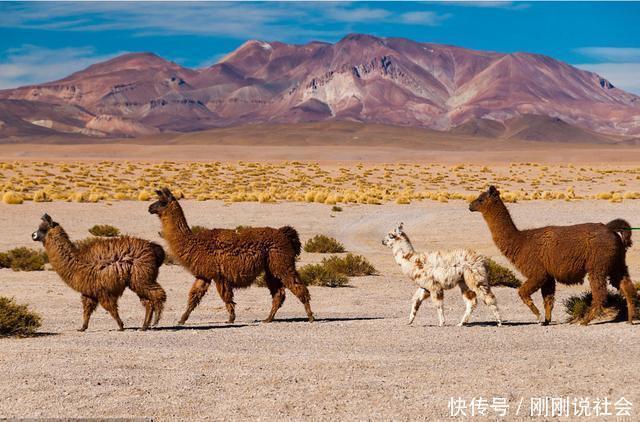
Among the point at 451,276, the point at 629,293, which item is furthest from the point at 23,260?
the point at 629,293

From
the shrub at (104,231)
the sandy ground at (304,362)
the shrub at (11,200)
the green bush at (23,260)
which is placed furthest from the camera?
the shrub at (11,200)

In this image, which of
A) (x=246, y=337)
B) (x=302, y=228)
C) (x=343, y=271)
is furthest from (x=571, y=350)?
(x=302, y=228)

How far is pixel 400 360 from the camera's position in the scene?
10.0 meters

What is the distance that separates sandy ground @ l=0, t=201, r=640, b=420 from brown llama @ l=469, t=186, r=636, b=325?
0.52 meters

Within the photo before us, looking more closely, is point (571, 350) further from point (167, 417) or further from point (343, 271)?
point (343, 271)

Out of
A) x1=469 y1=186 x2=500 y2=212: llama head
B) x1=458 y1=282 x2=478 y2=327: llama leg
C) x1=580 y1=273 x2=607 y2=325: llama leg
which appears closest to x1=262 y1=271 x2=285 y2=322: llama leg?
x1=458 y1=282 x2=478 y2=327: llama leg

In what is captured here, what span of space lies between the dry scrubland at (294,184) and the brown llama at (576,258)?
29389mm

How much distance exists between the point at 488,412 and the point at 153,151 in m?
120

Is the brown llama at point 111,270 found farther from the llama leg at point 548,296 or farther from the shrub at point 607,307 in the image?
the shrub at point 607,307

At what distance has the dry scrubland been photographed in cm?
4394

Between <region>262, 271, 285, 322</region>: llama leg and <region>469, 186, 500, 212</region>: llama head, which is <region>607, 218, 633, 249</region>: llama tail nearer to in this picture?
<region>469, 186, 500, 212</region>: llama head

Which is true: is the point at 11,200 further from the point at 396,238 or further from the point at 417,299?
the point at 417,299

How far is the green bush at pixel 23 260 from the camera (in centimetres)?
2078

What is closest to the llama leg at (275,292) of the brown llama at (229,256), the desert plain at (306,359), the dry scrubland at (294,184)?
the brown llama at (229,256)
